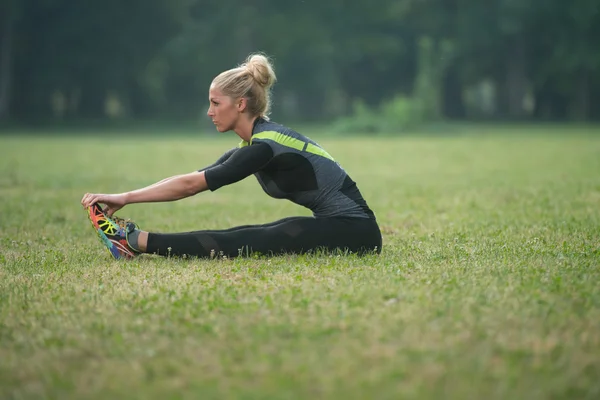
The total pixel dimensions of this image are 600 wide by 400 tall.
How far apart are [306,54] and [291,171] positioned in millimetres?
58538

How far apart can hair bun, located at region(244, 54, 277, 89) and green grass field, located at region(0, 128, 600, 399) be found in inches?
53.1

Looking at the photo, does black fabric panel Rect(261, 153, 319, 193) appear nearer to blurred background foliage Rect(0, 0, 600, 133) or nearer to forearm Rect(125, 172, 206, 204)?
forearm Rect(125, 172, 206, 204)

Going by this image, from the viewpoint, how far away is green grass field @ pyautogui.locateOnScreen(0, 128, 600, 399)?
11.7 ft

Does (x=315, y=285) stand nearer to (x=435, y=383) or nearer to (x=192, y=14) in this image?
(x=435, y=383)

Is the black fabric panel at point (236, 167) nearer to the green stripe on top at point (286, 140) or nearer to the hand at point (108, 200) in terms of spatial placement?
the green stripe on top at point (286, 140)

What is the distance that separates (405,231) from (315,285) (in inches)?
135

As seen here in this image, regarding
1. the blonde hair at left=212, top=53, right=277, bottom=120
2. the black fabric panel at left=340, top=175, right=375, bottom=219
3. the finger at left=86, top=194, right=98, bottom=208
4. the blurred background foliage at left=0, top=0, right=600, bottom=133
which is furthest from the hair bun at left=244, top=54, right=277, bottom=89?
the blurred background foliage at left=0, top=0, right=600, bottom=133

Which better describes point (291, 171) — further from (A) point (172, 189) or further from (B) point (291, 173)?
(A) point (172, 189)

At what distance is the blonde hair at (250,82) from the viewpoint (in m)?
6.48

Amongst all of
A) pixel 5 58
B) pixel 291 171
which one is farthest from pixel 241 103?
pixel 5 58

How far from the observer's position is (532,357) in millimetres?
3797

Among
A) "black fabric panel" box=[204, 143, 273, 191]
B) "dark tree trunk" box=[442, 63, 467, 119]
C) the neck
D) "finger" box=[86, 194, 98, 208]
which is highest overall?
"dark tree trunk" box=[442, 63, 467, 119]

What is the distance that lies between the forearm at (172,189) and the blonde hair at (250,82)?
2.23 feet

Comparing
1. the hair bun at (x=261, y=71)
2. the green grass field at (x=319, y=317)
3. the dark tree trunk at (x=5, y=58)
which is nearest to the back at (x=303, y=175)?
the hair bun at (x=261, y=71)
